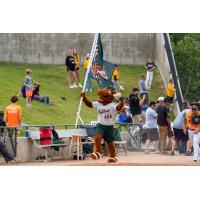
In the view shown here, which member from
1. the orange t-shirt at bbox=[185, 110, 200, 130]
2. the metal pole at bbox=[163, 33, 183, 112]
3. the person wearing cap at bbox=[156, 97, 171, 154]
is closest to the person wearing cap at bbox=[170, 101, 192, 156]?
the person wearing cap at bbox=[156, 97, 171, 154]

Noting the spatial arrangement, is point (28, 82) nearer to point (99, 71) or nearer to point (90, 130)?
point (99, 71)

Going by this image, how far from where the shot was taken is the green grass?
27678 millimetres

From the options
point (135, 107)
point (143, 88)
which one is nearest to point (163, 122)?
point (135, 107)

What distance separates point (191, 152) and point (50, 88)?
10.5m

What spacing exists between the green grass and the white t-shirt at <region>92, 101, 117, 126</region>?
8254mm

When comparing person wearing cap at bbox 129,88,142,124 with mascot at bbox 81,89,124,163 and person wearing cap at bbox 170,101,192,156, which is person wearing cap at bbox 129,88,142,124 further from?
mascot at bbox 81,89,124,163

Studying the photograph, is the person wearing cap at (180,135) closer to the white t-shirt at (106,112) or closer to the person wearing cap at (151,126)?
the person wearing cap at (151,126)

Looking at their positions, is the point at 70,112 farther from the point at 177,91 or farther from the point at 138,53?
the point at 138,53

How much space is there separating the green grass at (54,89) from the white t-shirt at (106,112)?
325 inches

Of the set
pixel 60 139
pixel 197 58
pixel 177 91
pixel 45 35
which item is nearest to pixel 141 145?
pixel 60 139

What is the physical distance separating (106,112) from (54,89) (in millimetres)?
15053

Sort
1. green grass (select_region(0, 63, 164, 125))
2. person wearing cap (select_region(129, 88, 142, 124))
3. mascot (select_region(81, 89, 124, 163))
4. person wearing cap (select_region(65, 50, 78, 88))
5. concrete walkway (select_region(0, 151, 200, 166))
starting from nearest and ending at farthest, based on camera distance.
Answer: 1. mascot (select_region(81, 89, 124, 163))
2. concrete walkway (select_region(0, 151, 200, 166))
3. person wearing cap (select_region(129, 88, 142, 124))
4. green grass (select_region(0, 63, 164, 125))
5. person wearing cap (select_region(65, 50, 78, 88))

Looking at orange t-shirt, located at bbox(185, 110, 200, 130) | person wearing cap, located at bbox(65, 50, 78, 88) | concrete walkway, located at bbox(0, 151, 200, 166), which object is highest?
person wearing cap, located at bbox(65, 50, 78, 88)

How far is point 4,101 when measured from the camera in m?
27.8
